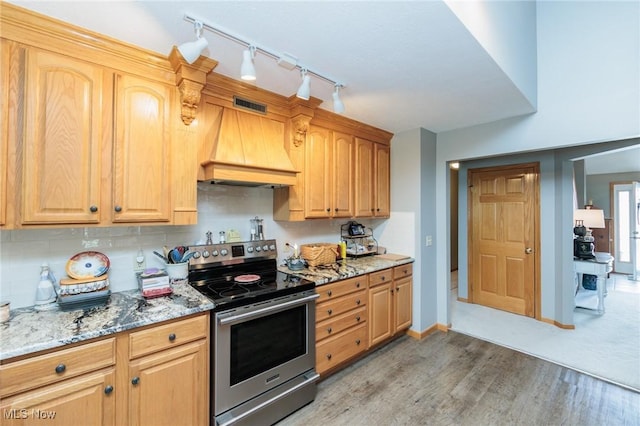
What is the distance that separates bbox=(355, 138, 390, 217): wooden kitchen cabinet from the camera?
3.21 meters

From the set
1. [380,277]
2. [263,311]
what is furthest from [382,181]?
[263,311]

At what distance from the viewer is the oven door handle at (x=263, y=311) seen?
1.72 m

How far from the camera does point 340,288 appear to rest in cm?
249

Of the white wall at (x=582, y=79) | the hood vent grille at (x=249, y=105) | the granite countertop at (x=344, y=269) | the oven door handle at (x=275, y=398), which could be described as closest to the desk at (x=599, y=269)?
the white wall at (x=582, y=79)

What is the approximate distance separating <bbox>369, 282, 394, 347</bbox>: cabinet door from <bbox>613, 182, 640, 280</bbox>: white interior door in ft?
20.2

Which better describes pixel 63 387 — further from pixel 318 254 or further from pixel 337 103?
pixel 337 103

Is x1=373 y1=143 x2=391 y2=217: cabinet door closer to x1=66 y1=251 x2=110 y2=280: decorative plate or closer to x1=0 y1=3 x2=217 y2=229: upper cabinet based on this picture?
x1=0 y1=3 x2=217 y2=229: upper cabinet

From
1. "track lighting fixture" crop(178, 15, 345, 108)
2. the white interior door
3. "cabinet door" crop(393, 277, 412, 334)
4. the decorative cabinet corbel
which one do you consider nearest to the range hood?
the decorative cabinet corbel

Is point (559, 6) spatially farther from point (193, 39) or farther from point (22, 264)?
point (22, 264)

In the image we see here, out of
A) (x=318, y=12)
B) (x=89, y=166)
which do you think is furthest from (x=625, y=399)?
(x=89, y=166)

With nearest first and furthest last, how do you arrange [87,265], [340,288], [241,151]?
[87,265] → [241,151] → [340,288]

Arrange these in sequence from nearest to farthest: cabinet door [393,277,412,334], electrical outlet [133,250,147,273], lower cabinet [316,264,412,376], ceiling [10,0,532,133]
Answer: ceiling [10,0,532,133] → electrical outlet [133,250,147,273] → lower cabinet [316,264,412,376] → cabinet door [393,277,412,334]

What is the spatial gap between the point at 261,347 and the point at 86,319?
3.31 ft

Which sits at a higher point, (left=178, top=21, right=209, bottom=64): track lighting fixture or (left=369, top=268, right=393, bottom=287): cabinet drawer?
(left=178, top=21, right=209, bottom=64): track lighting fixture
